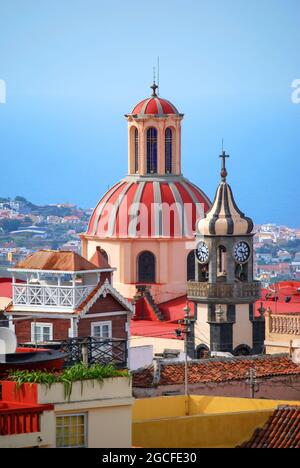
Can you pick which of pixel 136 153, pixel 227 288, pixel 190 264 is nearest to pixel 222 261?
pixel 227 288

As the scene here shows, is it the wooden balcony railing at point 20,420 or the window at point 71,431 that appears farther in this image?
the window at point 71,431

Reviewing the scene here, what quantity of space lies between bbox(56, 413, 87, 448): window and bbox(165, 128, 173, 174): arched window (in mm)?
52051

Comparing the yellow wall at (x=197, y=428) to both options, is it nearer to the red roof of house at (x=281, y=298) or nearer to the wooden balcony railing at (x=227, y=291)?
the wooden balcony railing at (x=227, y=291)

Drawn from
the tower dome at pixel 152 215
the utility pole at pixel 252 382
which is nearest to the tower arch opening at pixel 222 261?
the tower dome at pixel 152 215

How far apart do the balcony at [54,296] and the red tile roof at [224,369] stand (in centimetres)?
497

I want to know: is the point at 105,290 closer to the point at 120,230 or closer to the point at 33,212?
the point at 120,230

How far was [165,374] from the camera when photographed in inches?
2350

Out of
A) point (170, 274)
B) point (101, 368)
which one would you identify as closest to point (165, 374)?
point (101, 368)

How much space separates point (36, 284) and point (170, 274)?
2472cm

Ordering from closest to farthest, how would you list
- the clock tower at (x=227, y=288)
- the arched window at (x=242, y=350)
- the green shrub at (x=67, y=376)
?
1. the green shrub at (x=67, y=376)
2. the arched window at (x=242, y=350)
3. the clock tower at (x=227, y=288)

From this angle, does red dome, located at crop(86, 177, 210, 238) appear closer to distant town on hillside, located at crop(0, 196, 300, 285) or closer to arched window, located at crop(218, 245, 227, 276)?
arched window, located at crop(218, 245, 227, 276)

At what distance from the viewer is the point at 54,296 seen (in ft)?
222

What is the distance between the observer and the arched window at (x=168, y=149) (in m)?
94.8

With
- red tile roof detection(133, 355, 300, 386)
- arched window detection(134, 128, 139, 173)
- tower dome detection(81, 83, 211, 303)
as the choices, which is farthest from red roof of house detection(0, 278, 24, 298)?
red tile roof detection(133, 355, 300, 386)
